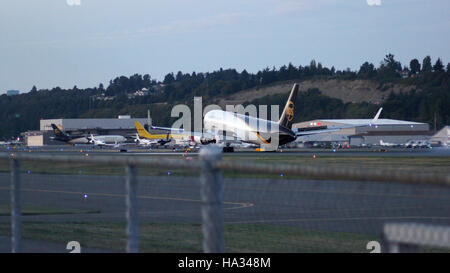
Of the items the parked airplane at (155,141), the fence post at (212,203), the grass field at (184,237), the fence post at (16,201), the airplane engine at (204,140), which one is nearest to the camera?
the fence post at (212,203)

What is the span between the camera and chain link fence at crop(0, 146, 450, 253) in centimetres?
411

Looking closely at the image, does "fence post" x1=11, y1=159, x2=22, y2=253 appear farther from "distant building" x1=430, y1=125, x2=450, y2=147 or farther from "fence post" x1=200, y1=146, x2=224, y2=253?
"distant building" x1=430, y1=125, x2=450, y2=147

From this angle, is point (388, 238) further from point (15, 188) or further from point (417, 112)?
point (417, 112)

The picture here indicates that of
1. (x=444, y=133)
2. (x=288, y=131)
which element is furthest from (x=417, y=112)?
(x=288, y=131)

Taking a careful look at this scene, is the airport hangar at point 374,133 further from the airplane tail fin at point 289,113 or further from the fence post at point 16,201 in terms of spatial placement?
the fence post at point 16,201

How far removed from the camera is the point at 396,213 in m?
4.73

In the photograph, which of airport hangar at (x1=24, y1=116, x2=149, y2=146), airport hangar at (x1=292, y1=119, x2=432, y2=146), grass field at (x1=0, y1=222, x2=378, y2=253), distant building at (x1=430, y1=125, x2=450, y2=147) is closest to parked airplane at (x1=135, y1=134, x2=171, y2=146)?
airport hangar at (x1=292, y1=119, x2=432, y2=146)

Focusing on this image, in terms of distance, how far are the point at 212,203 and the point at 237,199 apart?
82 centimetres

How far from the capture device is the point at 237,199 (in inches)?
225

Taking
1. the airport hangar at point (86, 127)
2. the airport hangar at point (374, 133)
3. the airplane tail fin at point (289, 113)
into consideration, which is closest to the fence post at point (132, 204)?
the airplane tail fin at point (289, 113)

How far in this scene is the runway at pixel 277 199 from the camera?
4.36 meters

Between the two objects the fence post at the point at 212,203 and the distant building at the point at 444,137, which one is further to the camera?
the distant building at the point at 444,137

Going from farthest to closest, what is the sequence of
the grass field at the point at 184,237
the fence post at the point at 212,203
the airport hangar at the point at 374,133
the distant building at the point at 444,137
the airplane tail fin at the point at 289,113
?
the airport hangar at the point at 374,133 → the distant building at the point at 444,137 → the airplane tail fin at the point at 289,113 → the grass field at the point at 184,237 → the fence post at the point at 212,203
